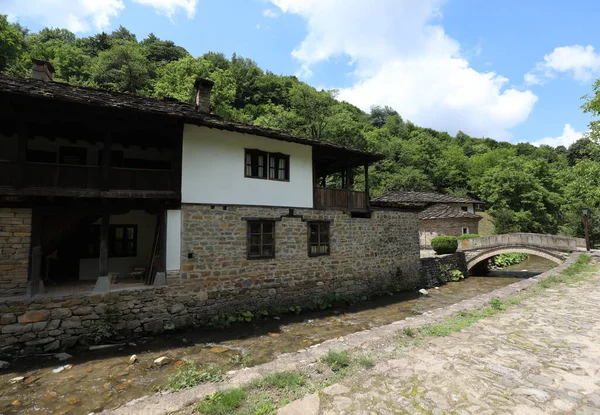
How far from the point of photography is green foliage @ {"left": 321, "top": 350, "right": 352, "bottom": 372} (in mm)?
3772

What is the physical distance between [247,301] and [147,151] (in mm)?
6479

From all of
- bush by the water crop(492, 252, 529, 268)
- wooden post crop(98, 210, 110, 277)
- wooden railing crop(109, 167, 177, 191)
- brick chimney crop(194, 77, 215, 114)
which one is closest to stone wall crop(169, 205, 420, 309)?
wooden railing crop(109, 167, 177, 191)

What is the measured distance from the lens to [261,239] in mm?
9898

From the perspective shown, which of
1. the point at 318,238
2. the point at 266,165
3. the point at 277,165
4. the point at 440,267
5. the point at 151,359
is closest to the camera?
the point at 151,359

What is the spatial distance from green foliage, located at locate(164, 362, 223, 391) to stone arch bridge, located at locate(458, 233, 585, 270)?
61.4 feet

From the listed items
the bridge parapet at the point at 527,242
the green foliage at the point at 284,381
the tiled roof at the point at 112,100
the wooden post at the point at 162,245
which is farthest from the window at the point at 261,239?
the bridge parapet at the point at 527,242

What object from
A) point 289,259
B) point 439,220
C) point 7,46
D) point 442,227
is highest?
point 7,46

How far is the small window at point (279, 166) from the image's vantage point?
1053cm

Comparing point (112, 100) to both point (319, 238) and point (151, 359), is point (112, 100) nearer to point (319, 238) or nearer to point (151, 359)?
point (151, 359)

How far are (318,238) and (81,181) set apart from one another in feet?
25.8

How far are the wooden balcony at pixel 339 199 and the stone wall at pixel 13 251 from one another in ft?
28.6

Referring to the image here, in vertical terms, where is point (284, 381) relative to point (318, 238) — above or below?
below

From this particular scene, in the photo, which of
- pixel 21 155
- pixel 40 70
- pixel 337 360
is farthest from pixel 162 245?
pixel 40 70

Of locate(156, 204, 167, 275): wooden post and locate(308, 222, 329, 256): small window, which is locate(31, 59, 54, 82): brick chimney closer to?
locate(156, 204, 167, 275): wooden post
